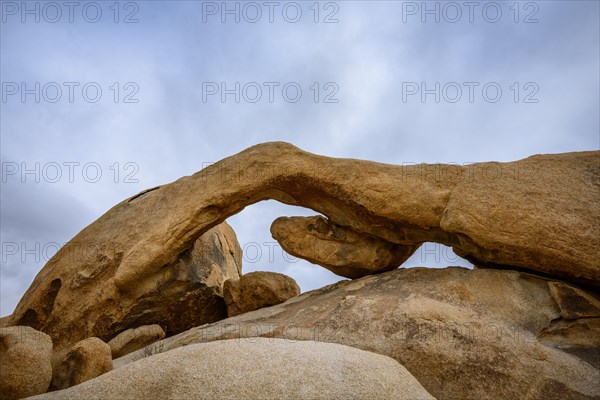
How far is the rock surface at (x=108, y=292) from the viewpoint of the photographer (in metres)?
8.87

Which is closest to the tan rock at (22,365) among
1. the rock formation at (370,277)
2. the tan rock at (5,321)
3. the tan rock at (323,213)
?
the rock formation at (370,277)

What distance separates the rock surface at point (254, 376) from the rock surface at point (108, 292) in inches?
149

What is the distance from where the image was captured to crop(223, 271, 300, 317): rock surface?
29.9ft

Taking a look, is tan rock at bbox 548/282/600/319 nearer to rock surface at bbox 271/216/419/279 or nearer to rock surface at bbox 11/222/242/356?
rock surface at bbox 271/216/419/279

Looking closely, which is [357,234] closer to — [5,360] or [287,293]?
[287,293]

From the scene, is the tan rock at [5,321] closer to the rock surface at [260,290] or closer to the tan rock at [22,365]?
the tan rock at [22,365]

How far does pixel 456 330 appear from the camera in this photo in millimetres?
6457

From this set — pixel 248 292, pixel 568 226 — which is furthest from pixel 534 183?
pixel 248 292

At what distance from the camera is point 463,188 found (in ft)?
24.9

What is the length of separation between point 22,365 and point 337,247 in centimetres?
483

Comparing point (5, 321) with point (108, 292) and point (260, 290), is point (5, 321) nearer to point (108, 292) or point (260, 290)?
point (108, 292)

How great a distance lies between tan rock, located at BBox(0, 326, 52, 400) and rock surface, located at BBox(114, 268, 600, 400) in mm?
1272

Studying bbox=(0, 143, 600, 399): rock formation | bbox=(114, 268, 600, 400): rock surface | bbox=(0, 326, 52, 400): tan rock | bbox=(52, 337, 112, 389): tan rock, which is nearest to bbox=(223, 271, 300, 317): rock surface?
bbox=(0, 143, 600, 399): rock formation

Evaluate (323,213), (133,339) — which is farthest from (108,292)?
(323,213)
